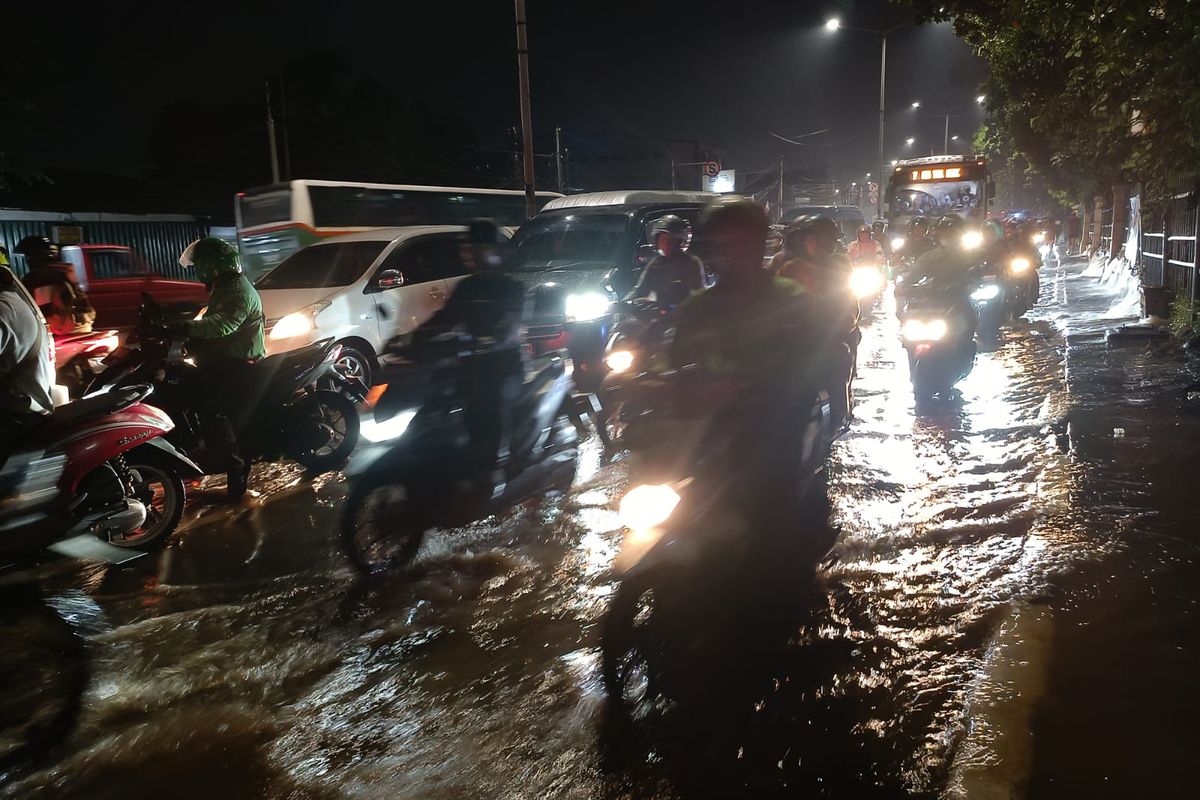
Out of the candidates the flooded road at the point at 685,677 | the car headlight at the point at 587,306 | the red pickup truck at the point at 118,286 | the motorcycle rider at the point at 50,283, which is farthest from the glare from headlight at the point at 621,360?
the red pickup truck at the point at 118,286

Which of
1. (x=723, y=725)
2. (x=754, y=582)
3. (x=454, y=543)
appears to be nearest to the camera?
(x=723, y=725)

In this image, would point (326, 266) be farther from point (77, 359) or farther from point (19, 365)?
point (19, 365)

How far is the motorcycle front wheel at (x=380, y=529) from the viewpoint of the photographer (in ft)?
15.4

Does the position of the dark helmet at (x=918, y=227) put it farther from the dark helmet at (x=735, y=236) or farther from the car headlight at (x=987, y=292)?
the dark helmet at (x=735, y=236)

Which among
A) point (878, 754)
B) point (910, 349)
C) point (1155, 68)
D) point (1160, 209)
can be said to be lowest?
point (878, 754)

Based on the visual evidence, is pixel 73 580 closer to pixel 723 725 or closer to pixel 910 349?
pixel 723 725

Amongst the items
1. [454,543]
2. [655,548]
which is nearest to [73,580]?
[454,543]

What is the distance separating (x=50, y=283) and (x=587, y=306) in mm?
5184

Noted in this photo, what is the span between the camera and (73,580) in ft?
15.5

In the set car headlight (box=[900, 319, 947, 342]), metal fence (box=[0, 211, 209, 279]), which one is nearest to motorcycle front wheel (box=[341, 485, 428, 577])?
car headlight (box=[900, 319, 947, 342])

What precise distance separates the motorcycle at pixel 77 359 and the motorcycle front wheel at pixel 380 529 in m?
4.05

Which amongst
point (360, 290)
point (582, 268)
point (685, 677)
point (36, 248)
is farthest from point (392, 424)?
point (36, 248)

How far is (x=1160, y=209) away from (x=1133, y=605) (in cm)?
1286

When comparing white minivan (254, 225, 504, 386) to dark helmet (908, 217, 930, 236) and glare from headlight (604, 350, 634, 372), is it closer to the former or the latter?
glare from headlight (604, 350, 634, 372)
